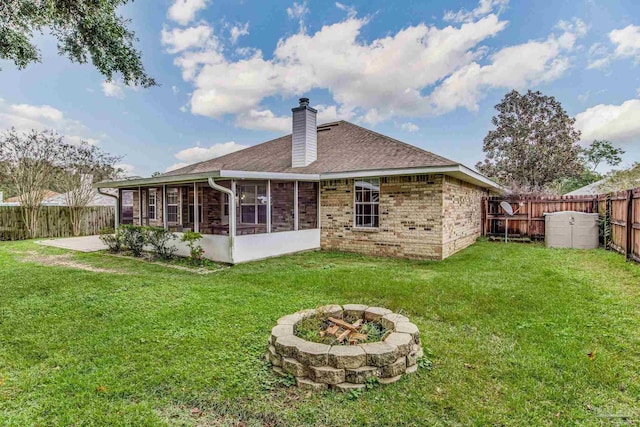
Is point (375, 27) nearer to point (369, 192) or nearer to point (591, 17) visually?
point (369, 192)

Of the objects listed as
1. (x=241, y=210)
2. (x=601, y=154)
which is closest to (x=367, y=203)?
(x=241, y=210)

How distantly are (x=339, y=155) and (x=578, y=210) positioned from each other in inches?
353

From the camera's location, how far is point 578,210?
12.0m

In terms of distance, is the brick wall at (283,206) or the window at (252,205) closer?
the brick wall at (283,206)

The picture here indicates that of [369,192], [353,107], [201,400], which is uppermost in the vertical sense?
[353,107]

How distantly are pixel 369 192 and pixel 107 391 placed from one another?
8.27 meters

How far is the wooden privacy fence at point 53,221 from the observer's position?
14375mm

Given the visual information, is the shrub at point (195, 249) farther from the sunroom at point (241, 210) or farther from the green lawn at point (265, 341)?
the green lawn at point (265, 341)

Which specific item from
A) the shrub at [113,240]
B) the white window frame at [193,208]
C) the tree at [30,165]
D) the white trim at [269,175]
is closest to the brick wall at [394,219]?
the white trim at [269,175]

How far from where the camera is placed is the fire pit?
9.35 ft

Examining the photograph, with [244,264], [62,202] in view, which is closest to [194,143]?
[62,202]

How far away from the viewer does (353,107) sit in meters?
17.4

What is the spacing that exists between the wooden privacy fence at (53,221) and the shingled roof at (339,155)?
5.54 meters

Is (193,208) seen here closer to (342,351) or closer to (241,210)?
(241,210)
